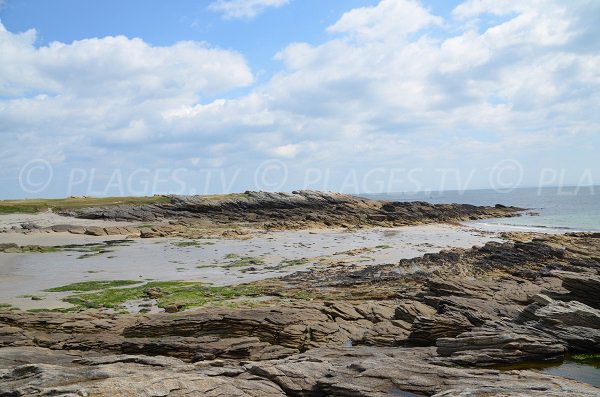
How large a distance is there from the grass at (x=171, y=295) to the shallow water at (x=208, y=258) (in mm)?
1434

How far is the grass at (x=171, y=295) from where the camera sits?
22.2m

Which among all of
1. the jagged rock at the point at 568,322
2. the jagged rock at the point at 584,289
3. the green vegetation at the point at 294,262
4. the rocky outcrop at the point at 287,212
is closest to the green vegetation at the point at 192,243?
the green vegetation at the point at 294,262

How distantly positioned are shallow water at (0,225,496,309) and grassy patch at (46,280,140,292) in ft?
3.37

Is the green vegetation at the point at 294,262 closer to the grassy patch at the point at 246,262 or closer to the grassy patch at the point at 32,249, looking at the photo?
the grassy patch at the point at 246,262

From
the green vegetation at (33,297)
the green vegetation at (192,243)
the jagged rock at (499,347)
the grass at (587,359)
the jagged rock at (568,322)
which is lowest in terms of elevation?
the green vegetation at (33,297)

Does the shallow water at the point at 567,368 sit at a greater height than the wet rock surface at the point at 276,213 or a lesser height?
lesser

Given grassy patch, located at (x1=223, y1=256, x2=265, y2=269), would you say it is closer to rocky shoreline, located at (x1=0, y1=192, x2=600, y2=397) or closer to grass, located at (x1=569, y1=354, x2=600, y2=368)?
rocky shoreline, located at (x1=0, y1=192, x2=600, y2=397)

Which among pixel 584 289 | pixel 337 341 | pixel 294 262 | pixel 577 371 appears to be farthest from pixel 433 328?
pixel 294 262

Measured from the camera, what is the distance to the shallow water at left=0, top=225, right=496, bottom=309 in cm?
2944

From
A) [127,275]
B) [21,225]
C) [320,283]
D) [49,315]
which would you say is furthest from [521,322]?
[21,225]

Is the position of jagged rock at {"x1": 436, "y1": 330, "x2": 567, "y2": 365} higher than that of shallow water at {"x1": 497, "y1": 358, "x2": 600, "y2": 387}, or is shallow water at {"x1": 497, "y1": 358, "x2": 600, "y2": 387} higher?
jagged rock at {"x1": 436, "y1": 330, "x2": 567, "y2": 365}

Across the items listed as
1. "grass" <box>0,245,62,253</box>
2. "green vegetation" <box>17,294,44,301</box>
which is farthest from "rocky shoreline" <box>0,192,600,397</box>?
"grass" <box>0,245,62,253</box>

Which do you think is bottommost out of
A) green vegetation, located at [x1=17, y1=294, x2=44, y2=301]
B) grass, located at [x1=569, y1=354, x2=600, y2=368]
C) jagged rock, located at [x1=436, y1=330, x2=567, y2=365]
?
green vegetation, located at [x1=17, y1=294, x2=44, y2=301]

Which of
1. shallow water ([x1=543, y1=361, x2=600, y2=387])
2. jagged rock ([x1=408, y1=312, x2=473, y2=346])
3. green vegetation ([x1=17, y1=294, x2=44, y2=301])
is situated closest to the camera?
shallow water ([x1=543, y1=361, x2=600, y2=387])
